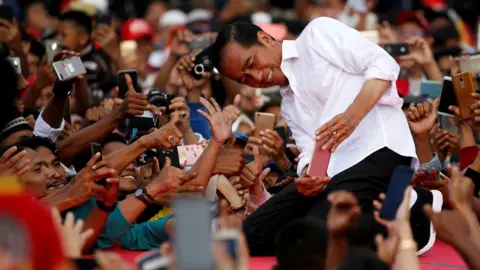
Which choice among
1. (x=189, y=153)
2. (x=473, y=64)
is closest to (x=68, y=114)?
(x=189, y=153)

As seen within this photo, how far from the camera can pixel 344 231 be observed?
4465 mm

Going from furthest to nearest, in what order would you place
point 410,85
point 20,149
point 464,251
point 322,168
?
1. point 410,85
2. point 20,149
3. point 322,168
4. point 464,251

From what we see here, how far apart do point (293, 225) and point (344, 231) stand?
25cm

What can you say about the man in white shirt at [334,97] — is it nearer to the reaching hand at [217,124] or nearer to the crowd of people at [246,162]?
the crowd of people at [246,162]

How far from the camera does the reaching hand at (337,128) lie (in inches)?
218

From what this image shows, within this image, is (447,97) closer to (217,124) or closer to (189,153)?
(189,153)

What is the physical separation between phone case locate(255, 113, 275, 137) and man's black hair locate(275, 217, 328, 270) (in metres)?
→ 3.41

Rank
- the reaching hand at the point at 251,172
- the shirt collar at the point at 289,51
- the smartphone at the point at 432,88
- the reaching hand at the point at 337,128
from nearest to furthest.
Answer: the reaching hand at the point at 337,128 < the shirt collar at the point at 289,51 < the reaching hand at the point at 251,172 < the smartphone at the point at 432,88

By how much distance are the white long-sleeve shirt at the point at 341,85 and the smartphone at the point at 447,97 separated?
163 centimetres

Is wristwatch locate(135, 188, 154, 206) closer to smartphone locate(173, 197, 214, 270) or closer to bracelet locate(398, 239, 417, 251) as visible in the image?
bracelet locate(398, 239, 417, 251)

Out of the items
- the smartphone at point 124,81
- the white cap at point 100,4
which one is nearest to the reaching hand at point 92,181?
the smartphone at point 124,81

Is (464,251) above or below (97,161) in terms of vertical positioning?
above

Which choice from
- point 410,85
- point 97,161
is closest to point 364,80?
point 97,161

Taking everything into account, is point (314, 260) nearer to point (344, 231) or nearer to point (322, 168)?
point (344, 231)
